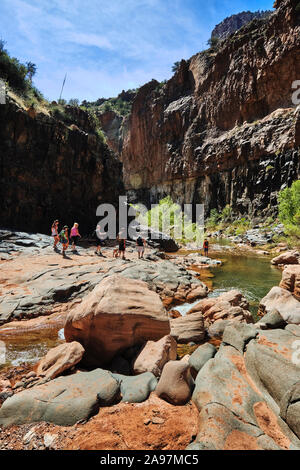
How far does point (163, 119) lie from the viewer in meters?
55.8

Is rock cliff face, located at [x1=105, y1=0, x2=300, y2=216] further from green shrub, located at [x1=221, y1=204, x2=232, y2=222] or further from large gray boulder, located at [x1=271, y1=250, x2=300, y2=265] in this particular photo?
large gray boulder, located at [x1=271, y1=250, x2=300, y2=265]

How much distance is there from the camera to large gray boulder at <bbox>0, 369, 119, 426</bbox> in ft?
9.46

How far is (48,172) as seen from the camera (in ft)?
65.1

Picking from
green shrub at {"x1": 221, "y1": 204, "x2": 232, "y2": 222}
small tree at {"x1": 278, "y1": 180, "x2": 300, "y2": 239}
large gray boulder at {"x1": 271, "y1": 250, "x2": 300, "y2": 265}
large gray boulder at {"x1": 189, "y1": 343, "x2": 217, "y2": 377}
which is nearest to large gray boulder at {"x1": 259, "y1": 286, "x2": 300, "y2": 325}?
large gray boulder at {"x1": 189, "y1": 343, "x2": 217, "y2": 377}

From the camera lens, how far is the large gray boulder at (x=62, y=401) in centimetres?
288

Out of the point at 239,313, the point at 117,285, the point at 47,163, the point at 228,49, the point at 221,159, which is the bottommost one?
the point at 239,313

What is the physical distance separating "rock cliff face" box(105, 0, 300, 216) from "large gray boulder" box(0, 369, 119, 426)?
112 feet

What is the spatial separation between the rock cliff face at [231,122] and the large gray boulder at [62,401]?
3414cm

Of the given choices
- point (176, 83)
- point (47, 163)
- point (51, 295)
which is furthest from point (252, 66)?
point (51, 295)

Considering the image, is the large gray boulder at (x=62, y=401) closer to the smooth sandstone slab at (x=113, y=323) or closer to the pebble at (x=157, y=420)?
the pebble at (x=157, y=420)

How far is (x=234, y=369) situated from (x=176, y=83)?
6259 centimetres

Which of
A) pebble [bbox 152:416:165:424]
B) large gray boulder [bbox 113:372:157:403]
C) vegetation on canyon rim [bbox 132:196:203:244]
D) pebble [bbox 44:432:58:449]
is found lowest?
large gray boulder [bbox 113:372:157:403]

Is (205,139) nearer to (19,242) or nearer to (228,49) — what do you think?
(228,49)

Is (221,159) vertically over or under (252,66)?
under
